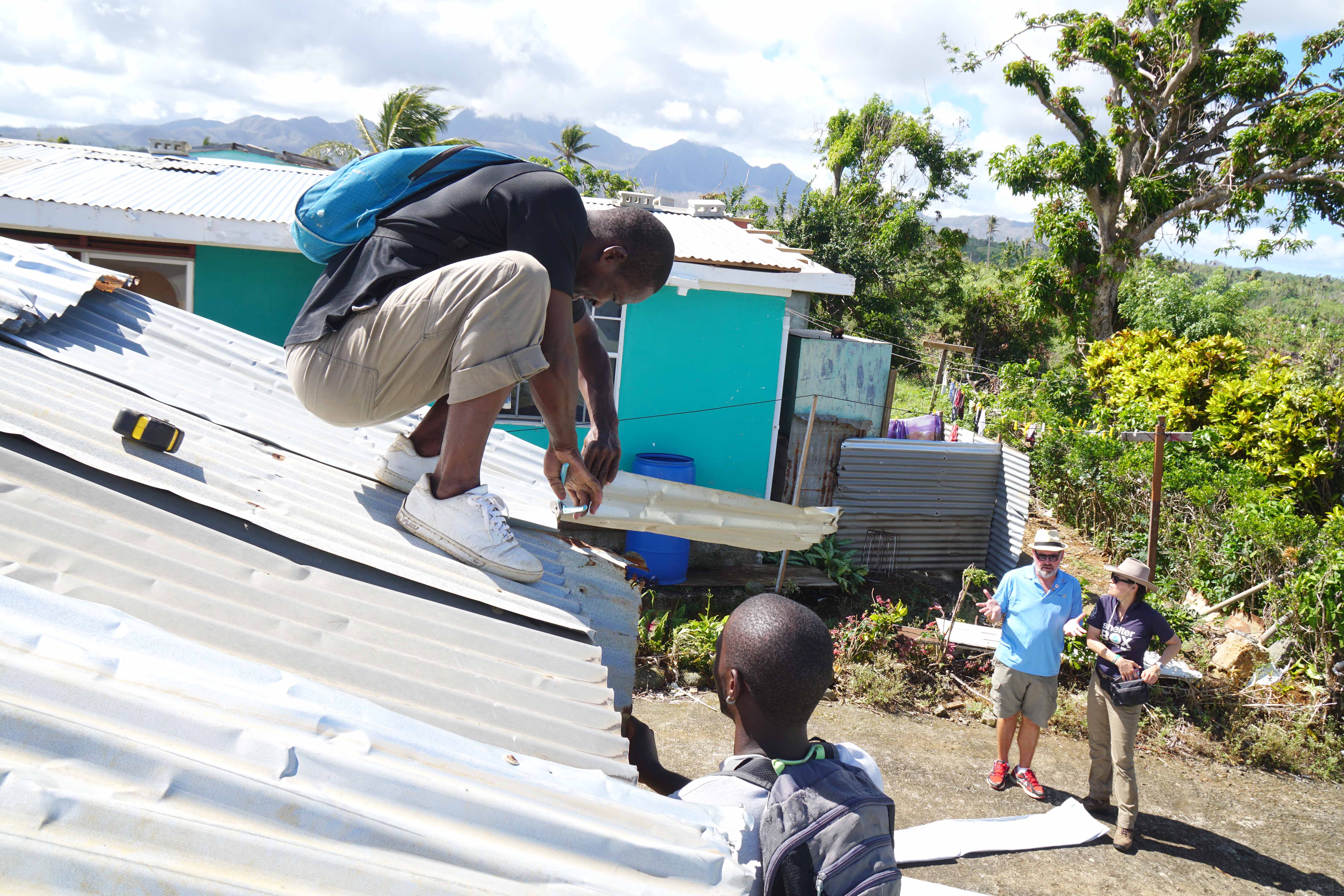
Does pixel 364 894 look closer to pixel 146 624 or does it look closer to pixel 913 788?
pixel 146 624

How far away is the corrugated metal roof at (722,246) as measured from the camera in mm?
8805

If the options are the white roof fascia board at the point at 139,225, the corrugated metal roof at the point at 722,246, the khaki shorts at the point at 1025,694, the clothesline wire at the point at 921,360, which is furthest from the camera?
the clothesline wire at the point at 921,360

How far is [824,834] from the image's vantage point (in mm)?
1675

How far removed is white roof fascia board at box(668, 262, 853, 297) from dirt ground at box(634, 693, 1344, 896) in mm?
4035

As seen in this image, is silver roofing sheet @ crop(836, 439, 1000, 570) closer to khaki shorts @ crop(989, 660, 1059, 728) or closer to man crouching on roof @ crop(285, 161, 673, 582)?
khaki shorts @ crop(989, 660, 1059, 728)

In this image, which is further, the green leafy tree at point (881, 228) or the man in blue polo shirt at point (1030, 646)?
the green leafy tree at point (881, 228)

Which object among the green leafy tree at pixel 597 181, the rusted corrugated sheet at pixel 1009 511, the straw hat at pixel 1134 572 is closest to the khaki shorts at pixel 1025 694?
the straw hat at pixel 1134 572

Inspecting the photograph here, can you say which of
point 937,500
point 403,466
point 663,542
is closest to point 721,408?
point 663,542

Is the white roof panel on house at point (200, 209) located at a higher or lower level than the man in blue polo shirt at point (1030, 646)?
higher

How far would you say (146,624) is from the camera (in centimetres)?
147

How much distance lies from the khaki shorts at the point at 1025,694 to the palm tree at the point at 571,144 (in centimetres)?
3633

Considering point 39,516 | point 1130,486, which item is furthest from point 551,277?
point 1130,486

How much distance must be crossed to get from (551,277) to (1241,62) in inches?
894

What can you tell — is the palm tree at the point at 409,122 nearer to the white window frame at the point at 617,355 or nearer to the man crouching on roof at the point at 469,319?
the white window frame at the point at 617,355
